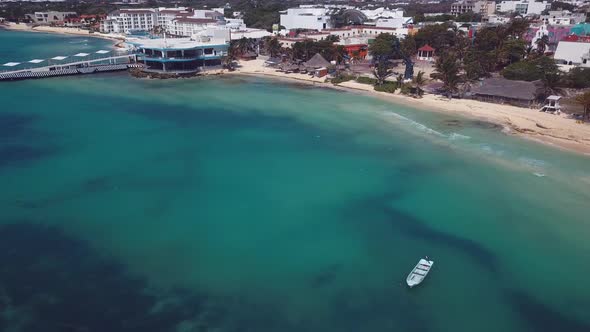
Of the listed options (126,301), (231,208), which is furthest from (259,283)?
(231,208)

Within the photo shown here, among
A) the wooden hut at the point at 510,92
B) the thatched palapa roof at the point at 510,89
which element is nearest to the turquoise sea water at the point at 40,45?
the wooden hut at the point at 510,92

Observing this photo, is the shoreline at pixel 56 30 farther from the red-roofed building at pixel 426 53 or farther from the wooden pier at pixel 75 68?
the red-roofed building at pixel 426 53

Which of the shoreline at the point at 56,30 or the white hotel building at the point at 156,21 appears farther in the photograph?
the shoreline at the point at 56,30

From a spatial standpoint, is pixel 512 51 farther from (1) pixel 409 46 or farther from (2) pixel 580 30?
(2) pixel 580 30

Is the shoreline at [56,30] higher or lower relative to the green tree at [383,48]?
higher

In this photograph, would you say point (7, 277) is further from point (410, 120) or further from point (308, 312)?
point (410, 120)

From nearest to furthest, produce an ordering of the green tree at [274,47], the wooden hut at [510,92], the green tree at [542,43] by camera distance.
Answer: the wooden hut at [510,92]
the green tree at [542,43]
the green tree at [274,47]
